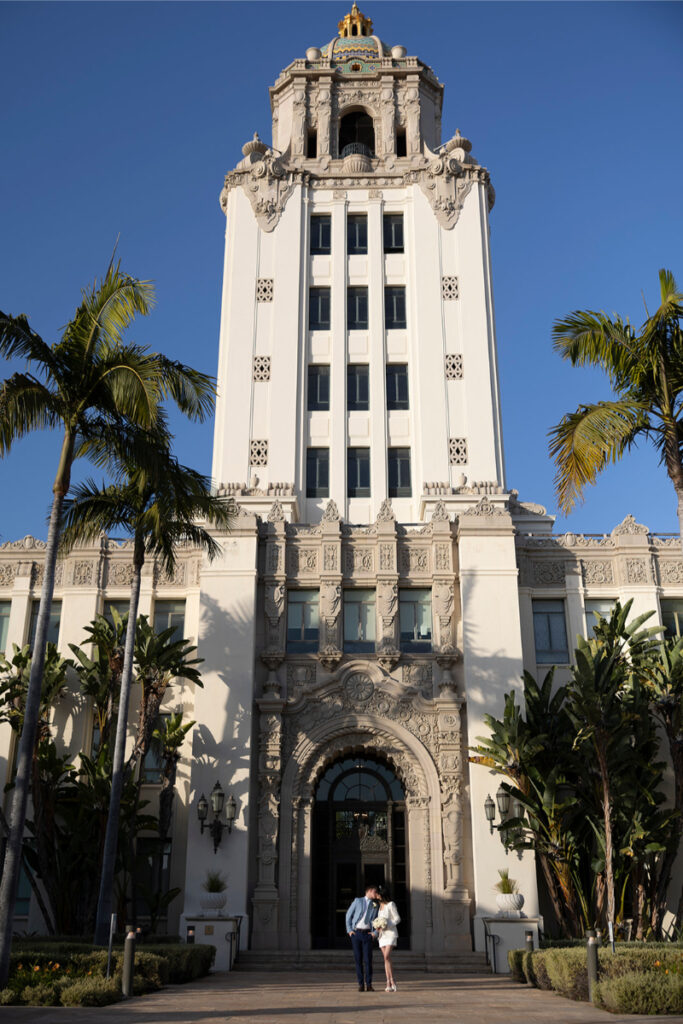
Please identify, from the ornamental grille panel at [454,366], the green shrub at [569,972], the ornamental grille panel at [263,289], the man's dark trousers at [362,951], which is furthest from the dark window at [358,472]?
the green shrub at [569,972]

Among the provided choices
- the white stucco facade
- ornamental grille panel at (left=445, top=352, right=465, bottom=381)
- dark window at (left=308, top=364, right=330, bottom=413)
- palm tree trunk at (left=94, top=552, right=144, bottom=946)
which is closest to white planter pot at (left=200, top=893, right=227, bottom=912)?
the white stucco facade

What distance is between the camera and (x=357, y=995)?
1698cm

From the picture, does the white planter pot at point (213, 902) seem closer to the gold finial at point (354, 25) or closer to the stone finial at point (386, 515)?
the stone finial at point (386, 515)

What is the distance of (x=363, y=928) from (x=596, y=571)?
611 inches

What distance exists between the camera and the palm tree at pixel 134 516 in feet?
67.9

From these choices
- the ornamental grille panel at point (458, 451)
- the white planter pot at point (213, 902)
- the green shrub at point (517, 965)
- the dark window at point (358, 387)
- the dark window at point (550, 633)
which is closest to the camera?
the green shrub at point (517, 965)

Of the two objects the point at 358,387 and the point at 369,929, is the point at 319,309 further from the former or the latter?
the point at 369,929

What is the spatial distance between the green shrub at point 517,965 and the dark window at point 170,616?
1330 centimetres

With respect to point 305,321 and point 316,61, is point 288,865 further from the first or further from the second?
point 316,61

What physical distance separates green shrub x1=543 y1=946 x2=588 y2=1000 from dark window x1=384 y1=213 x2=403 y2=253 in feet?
90.6

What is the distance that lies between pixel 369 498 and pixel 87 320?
16.6 metres

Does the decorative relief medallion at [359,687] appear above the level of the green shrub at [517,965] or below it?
above

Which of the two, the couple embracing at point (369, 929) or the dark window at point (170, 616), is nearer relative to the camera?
the couple embracing at point (369, 929)

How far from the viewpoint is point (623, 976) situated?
13797 millimetres
